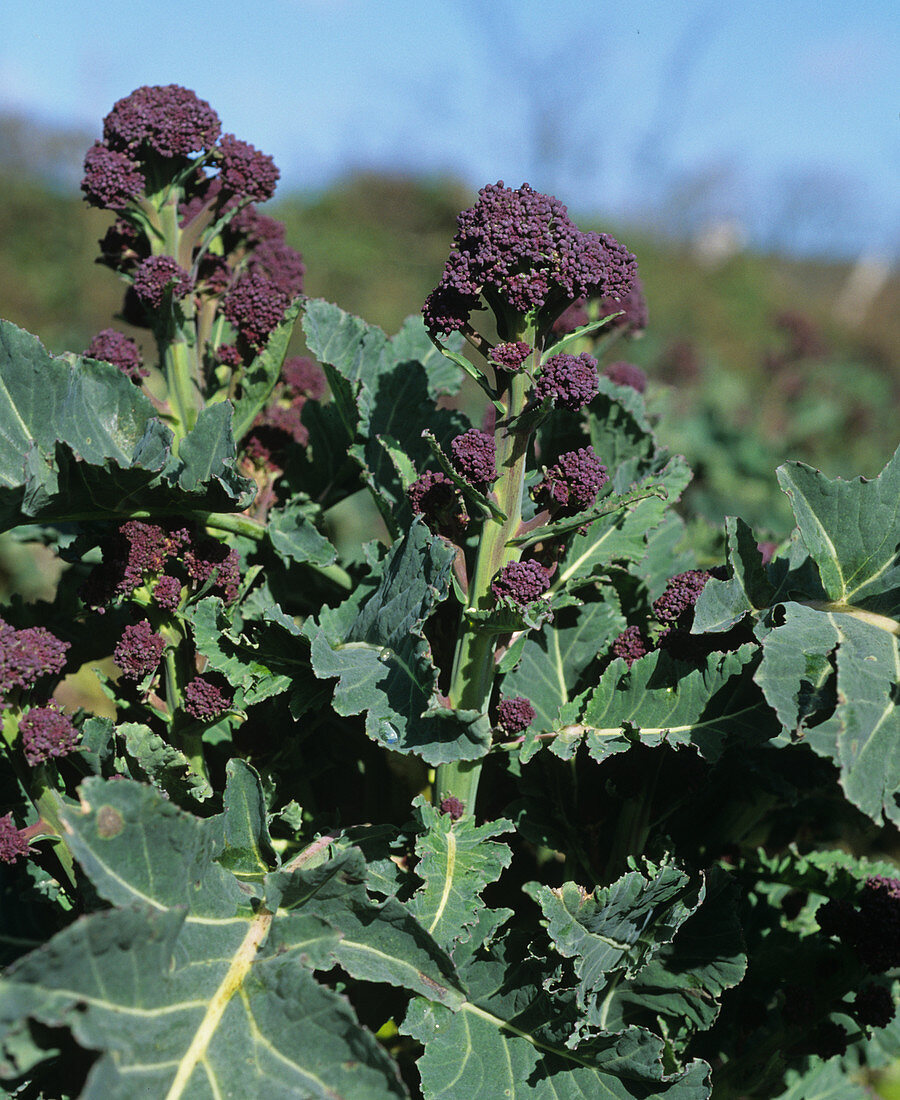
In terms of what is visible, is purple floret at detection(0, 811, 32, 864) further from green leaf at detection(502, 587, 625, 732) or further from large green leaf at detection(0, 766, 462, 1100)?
green leaf at detection(502, 587, 625, 732)

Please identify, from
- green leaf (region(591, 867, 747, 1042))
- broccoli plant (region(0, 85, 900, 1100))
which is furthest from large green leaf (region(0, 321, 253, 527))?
green leaf (region(591, 867, 747, 1042))

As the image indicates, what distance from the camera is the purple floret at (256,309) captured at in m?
1.73

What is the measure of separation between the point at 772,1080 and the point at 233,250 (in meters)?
1.98

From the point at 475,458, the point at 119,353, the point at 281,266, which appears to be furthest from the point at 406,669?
the point at 281,266

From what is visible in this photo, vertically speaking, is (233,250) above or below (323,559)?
above

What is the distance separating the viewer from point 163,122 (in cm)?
168

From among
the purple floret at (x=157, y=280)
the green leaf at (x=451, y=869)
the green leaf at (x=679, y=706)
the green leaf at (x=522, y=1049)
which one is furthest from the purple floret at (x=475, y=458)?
the green leaf at (x=522, y=1049)

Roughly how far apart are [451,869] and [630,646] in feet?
1.68

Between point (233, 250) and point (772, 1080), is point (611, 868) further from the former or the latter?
point (233, 250)

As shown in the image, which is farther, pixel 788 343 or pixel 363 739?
pixel 788 343

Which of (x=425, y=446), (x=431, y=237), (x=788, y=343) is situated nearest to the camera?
(x=425, y=446)

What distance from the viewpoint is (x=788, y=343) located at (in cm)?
554

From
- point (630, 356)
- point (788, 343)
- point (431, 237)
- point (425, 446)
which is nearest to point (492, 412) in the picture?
point (425, 446)

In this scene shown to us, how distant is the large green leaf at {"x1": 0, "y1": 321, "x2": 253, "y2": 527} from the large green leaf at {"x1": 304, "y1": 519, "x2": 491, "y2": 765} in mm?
275
